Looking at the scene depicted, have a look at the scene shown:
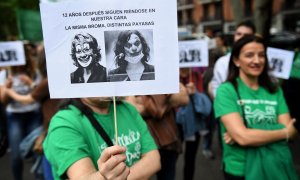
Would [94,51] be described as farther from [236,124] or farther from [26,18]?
[26,18]

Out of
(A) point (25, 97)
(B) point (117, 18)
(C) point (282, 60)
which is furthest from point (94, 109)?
(A) point (25, 97)

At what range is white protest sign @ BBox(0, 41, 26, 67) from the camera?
4.41 meters

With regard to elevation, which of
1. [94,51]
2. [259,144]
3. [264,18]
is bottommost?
[259,144]

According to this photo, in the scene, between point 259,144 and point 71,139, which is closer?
point 71,139

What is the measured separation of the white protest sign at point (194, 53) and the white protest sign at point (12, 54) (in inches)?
76.7

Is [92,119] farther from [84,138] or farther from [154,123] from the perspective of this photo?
[154,123]

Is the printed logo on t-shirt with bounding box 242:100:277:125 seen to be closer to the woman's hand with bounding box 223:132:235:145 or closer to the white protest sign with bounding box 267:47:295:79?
the woman's hand with bounding box 223:132:235:145

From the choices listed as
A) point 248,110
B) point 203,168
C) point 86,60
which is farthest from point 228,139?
point 203,168

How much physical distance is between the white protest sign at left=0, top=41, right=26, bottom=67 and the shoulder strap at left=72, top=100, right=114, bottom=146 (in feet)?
9.37

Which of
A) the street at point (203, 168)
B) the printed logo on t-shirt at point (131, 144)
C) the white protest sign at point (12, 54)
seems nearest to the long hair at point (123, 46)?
the printed logo on t-shirt at point (131, 144)

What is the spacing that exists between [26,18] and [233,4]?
4284 millimetres

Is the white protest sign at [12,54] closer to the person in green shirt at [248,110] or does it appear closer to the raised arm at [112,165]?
the person in green shirt at [248,110]

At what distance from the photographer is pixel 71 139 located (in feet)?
5.45

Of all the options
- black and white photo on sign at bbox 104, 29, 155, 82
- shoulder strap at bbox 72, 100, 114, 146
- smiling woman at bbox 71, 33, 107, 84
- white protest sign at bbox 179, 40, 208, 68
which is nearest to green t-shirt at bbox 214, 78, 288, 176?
shoulder strap at bbox 72, 100, 114, 146
